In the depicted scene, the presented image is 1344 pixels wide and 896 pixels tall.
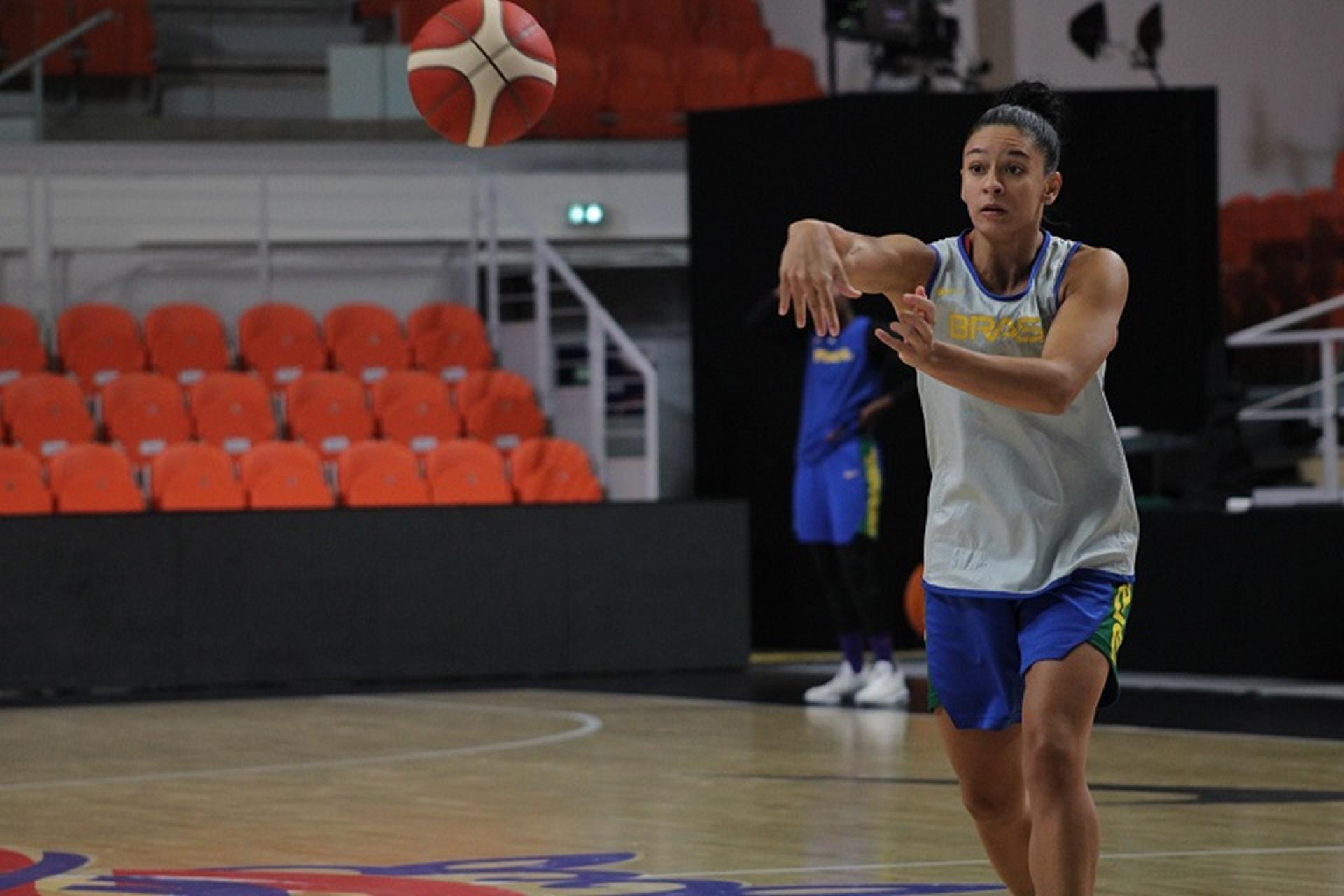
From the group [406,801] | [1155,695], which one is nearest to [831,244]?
[406,801]

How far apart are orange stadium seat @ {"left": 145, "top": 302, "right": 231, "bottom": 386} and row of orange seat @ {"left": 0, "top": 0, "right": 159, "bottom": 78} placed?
2881 mm

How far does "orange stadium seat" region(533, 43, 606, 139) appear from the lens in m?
16.8

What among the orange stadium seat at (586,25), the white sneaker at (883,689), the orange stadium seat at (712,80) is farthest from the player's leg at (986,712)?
the orange stadium seat at (586,25)

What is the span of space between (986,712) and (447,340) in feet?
34.7

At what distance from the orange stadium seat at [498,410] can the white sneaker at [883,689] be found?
3.97 m

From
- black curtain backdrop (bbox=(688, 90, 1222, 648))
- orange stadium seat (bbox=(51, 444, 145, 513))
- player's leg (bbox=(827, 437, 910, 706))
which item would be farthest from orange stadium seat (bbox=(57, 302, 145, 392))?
player's leg (bbox=(827, 437, 910, 706))

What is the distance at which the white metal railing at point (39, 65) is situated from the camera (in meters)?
15.8

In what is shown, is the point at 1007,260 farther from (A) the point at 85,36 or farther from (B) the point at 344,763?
(A) the point at 85,36

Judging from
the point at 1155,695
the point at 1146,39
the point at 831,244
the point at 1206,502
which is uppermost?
the point at 1146,39

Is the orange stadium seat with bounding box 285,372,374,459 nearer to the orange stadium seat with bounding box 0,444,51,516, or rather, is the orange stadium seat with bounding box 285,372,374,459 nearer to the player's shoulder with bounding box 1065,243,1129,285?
the orange stadium seat with bounding box 0,444,51,516

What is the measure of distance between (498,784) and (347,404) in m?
6.25

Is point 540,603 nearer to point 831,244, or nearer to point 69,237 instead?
point 69,237

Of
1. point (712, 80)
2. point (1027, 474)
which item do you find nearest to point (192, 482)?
point (712, 80)

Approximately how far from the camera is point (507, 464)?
44.7 feet
